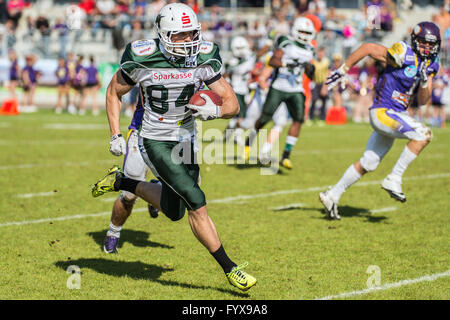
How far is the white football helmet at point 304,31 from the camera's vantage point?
9805 millimetres

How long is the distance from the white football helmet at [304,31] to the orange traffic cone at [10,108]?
11617 mm

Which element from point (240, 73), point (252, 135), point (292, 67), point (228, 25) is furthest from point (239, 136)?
point (228, 25)

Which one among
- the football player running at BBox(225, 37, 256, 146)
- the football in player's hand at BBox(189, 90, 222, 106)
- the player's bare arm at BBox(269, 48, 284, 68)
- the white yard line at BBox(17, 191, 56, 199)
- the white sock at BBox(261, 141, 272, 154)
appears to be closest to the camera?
the football in player's hand at BBox(189, 90, 222, 106)

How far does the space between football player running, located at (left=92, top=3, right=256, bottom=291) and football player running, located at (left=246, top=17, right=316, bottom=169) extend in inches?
207

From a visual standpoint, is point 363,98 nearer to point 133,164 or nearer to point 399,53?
point 399,53

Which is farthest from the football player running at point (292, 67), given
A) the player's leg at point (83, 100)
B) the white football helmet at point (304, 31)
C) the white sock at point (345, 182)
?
the player's leg at point (83, 100)

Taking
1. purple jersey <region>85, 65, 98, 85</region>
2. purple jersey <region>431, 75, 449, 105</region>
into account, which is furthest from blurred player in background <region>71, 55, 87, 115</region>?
purple jersey <region>431, 75, 449, 105</region>

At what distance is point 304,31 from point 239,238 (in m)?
4.67

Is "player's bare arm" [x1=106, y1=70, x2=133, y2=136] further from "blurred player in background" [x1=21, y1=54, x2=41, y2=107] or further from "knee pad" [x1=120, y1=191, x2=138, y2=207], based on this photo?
"blurred player in background" [x1=21, y1=54, x2=41, y2=107]

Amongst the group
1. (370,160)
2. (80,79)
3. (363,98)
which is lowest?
(363,98)

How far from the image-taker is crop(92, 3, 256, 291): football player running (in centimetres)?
440

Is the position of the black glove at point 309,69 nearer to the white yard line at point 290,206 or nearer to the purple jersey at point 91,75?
the white yard line at point 290,206

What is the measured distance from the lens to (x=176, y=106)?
466cm

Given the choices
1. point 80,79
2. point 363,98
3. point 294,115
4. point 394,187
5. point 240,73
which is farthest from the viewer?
point 363,98
